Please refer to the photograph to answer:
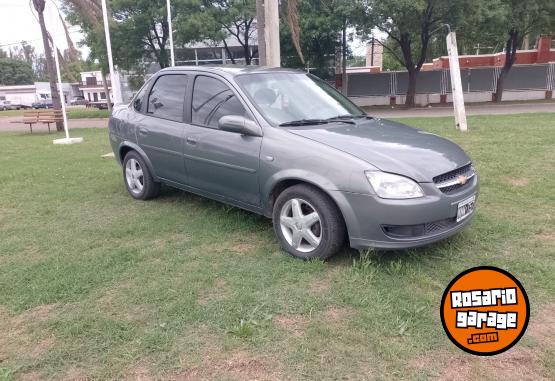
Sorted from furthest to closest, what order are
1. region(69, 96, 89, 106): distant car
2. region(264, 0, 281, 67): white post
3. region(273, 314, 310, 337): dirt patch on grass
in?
region(69, 96, 89, 106): distant car, region(264, 0, 281, 67): white post, region(273, 314, 310, 337): dirt patch on grass

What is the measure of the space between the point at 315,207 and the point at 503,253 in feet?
5.64

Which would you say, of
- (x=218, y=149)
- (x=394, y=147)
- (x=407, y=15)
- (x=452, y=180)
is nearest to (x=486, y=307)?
(x=452, y=180)

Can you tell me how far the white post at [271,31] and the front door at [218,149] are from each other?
3722 millimetres

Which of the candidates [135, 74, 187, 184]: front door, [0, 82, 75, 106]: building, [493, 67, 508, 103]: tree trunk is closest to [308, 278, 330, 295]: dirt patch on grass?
[135, 74, 187, 184]: front door

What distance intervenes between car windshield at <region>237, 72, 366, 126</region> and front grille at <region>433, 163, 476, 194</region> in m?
1.29

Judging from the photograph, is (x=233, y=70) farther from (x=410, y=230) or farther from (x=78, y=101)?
(x=78, y=101)

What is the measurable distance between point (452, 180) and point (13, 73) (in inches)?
3857

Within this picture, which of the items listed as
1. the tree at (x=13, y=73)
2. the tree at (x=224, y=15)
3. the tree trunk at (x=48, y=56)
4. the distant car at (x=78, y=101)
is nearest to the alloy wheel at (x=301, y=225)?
the tree trunk at (x=48, y=56)

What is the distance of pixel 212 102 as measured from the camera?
4719mm

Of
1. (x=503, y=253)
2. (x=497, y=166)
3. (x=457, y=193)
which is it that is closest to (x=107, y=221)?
A: (x=457, y=193)

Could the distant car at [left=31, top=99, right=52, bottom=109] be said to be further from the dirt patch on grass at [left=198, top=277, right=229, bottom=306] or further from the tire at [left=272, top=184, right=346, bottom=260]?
the dirt patch on grass at [left=198, top=277, right=229, bottom=306]

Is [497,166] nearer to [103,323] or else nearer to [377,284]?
[377,284]

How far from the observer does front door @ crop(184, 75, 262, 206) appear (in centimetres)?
425

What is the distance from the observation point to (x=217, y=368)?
2.57 metres
